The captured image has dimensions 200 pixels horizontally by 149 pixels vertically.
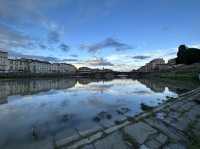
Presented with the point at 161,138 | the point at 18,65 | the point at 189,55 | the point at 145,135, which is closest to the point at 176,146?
the point at 161,138

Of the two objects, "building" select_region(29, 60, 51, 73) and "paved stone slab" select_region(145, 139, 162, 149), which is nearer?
"paved stone slab" select_region(145, 139, 162, 149)

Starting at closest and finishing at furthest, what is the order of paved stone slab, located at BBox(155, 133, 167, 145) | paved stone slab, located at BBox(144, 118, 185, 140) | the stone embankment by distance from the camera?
the stone embankment, paved stone slab, located at BBox(155, 133, 167, 145), paved stone slab, located at BBox(144, 118, 185, 140)

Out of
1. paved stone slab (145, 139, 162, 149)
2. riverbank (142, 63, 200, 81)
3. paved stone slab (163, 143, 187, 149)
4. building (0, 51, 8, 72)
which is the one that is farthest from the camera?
building (0, 51, 8, 72)

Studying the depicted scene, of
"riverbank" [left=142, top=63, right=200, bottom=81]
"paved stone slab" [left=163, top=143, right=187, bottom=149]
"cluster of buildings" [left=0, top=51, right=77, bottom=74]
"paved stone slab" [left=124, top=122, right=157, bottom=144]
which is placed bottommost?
"paved stone slab" [left=163, top=143, right=187, bottom=149]

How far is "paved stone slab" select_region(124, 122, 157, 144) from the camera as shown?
7797mm

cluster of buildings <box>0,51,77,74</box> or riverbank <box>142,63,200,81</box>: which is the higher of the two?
cluster of buildings <box>0,51,77,74</box>

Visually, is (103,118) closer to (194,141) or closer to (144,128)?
(144,128)

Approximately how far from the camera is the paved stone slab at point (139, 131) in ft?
25.6

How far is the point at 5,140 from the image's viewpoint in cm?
771

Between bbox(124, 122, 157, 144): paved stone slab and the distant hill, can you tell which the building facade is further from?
bbox(124, 122, 157, 144): paved stone slab

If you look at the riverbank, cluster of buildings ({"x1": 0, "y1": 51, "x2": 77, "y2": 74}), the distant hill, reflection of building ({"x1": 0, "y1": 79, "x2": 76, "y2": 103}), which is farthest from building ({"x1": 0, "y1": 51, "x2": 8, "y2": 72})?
the distant hill

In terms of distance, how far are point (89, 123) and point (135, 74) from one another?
459 ft

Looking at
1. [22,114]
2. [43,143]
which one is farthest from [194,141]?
[22,114]

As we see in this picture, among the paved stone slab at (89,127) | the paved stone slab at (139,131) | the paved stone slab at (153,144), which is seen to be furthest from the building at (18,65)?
the paved stone slab at (153,144)
